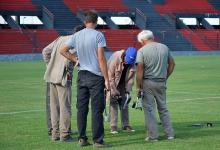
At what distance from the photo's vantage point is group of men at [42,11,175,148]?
10.9m

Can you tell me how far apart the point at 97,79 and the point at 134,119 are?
13.7 feet

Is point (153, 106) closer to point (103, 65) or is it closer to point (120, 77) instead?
point (120, 77)

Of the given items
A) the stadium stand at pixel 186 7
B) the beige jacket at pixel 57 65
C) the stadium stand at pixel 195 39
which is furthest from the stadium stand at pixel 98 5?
the beige jacket at pixel 57 65

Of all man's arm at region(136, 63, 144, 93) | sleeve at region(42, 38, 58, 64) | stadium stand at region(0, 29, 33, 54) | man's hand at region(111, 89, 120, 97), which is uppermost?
stadium stand at region(0, 29, 33, 54)

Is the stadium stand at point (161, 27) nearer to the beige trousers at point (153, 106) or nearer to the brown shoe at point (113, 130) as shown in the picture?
the brown shoe at point (113, 130)

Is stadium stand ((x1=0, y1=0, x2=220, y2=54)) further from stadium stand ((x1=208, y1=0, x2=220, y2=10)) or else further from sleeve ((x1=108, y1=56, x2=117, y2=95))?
sleeve ((x1=108, y1=56, x2=117, y2=95))

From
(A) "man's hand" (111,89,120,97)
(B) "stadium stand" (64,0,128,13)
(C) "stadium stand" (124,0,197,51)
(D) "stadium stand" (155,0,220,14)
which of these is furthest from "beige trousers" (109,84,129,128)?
(D) "stadium stand" (155,0,220,14)

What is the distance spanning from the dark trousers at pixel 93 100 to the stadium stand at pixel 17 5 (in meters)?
44.7

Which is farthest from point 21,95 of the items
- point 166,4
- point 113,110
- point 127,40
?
point 166,4

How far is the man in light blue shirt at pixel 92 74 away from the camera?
35.6ft

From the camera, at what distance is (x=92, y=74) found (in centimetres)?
1097

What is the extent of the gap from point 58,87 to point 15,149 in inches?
55.8

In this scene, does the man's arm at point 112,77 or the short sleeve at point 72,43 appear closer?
the short sleeve at point 72,43

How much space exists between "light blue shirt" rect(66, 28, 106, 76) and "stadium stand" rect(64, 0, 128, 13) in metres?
47.6
